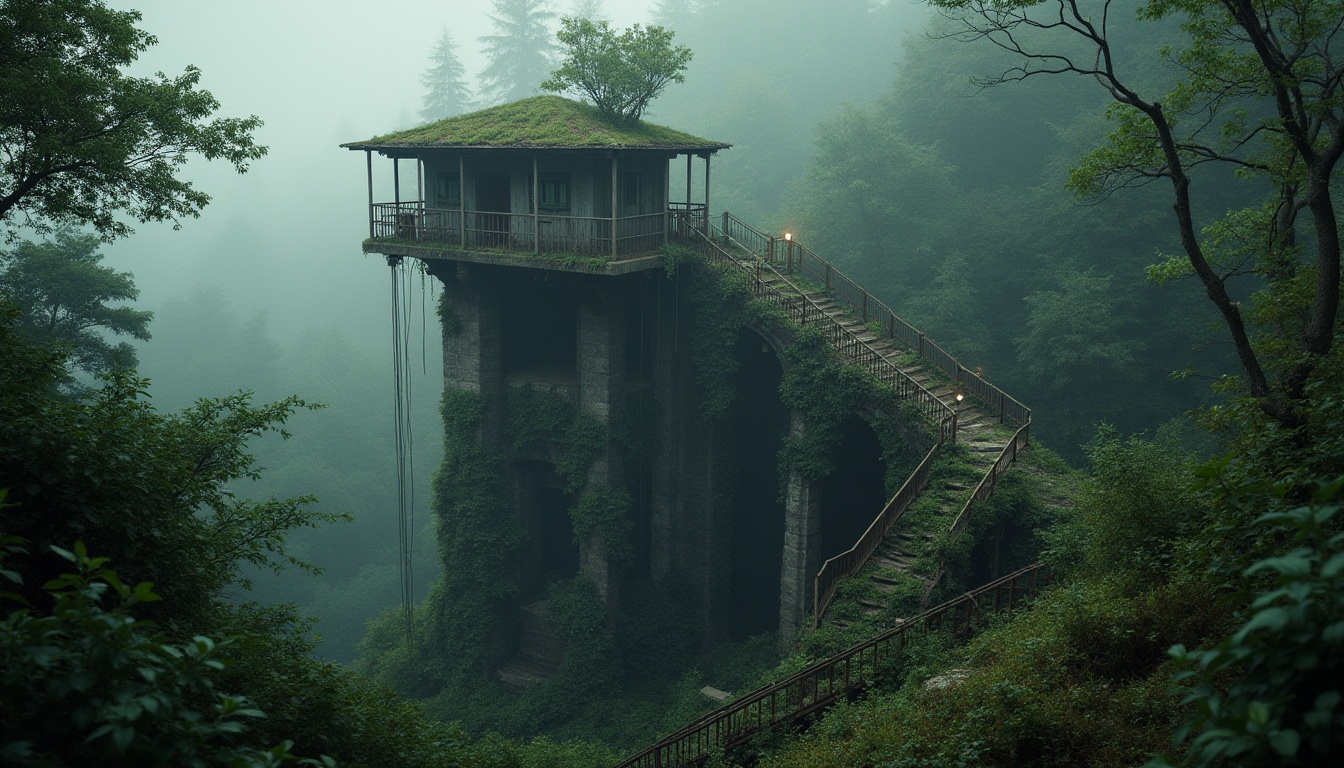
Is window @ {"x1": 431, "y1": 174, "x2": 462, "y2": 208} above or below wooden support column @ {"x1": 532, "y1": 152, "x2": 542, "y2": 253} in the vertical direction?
above

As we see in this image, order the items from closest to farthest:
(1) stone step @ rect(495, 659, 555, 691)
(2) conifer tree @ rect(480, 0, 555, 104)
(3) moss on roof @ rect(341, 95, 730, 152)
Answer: (3) moss on roof @ rect(341, 95, 730, 152) < (1) stone step @ rect(495, 659, 555, 691) < (2) conifer tree @ rect(480, 0, 555, 104)

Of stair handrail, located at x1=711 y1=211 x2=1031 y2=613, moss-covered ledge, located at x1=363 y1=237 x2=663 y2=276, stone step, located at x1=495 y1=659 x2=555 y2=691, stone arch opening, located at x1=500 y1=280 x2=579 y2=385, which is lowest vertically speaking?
stone step, located at x1=495 y1=659 x2=555 y2=691

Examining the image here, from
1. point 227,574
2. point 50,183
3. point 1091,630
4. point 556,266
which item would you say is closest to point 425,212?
point 556,266

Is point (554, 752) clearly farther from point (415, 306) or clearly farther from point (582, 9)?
point (415, 306)

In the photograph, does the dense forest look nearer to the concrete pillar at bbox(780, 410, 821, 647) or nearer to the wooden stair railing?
the wooden stair railing

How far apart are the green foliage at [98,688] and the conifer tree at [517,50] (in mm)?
63463

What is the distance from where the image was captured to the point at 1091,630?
31.3ft

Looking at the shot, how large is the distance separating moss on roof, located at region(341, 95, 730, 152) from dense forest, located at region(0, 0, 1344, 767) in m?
3.62

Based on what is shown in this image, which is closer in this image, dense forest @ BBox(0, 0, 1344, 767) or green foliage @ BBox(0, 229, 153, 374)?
dense forest @ BBox(0, 0, 1344, 767)

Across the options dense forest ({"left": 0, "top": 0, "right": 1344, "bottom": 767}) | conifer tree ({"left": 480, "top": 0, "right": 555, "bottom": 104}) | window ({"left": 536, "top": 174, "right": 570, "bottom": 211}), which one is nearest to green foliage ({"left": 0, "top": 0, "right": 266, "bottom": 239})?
dense forest ({"left": 0, "top": 0, "right": 1344, "bottom": 767})

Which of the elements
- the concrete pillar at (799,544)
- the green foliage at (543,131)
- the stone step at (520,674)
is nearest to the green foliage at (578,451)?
the stone step at (520,674)

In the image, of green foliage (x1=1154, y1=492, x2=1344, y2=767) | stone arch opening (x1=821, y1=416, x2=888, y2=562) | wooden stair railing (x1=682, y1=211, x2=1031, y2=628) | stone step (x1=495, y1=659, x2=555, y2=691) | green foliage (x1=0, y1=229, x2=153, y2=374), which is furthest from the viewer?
stone step (x1=495, y1=659, x2=555, y2=691)

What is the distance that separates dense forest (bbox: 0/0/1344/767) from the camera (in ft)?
14.4

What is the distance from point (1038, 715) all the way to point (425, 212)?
20.7 m
